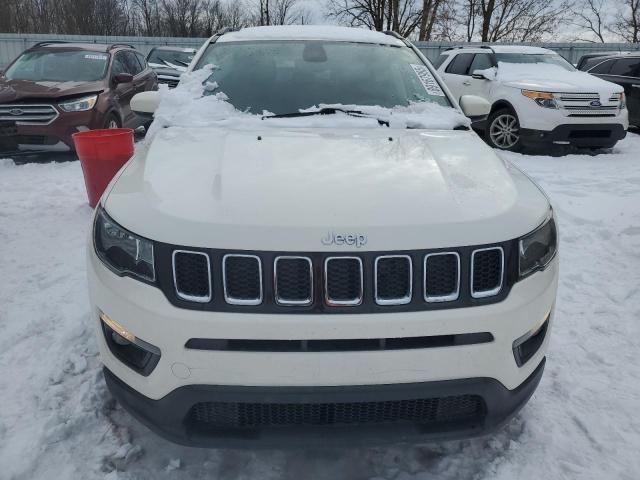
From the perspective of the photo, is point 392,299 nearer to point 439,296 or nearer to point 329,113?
point 439,296

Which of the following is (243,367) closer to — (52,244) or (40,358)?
(40,358)

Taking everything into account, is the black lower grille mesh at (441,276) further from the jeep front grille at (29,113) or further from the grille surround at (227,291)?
the jeep front grille at (29,113)

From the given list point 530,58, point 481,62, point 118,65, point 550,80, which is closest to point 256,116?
point 118,65

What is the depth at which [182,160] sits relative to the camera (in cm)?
222

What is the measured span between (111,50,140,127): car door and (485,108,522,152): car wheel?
5.88 meters

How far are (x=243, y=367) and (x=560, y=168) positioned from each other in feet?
22.6

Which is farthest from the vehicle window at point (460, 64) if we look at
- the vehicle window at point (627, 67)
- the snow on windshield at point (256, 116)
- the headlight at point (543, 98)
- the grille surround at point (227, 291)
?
the grille surround at point (227, 291)

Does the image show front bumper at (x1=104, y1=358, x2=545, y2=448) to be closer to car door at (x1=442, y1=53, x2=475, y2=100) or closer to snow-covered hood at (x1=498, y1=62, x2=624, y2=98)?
snow-covered hood at (x1=498, y1=62, x2=624, y2=98)

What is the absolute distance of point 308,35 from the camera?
3.49 meters

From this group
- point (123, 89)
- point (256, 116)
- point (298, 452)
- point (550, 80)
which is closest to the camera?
point (298, 452)

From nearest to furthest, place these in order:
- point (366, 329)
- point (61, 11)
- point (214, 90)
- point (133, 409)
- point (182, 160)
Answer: point (366, 329) → point (133, 409) → point (182, 160) → point (214, 90) → point (61, 11)

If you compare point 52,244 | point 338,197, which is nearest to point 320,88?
point 338,197

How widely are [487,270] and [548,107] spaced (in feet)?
23.7

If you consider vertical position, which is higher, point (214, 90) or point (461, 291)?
point (214, 90)
